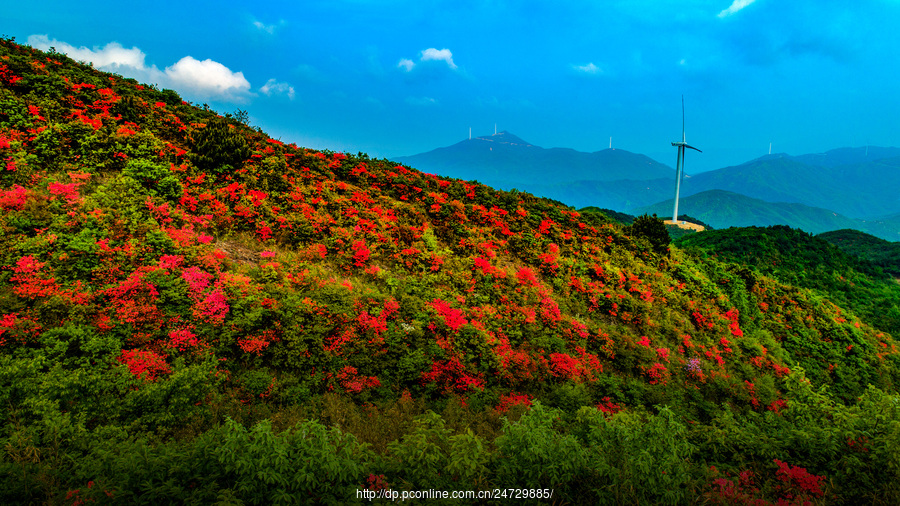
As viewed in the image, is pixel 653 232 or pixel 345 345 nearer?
pixel 345 345

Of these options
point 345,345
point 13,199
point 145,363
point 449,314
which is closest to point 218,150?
point 13,199

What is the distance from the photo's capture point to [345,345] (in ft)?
34.0

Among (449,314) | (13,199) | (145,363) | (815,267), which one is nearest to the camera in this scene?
(145,363)

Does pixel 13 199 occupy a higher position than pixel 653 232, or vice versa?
pixel 653 232

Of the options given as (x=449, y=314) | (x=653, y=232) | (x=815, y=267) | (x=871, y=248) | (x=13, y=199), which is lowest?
(x=449, y=314)

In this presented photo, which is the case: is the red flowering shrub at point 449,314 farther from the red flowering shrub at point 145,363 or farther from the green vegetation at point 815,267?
the green vegetation at point 815,267

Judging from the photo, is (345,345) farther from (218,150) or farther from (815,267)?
(815,267)

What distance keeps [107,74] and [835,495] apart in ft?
113

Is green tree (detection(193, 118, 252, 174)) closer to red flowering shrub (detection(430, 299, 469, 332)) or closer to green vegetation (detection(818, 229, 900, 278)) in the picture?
red flowering shrub (detection(430, 299, 469, 332))

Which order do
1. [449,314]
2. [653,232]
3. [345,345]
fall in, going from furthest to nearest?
1. [653,232]
2. [449,314]
3. [345,345]

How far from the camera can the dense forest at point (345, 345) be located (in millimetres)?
5707

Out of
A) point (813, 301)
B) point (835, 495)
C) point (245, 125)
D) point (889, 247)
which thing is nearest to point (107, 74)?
point (245, 125)

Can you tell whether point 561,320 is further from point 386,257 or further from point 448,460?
point 448,460

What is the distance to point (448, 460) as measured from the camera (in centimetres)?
580
